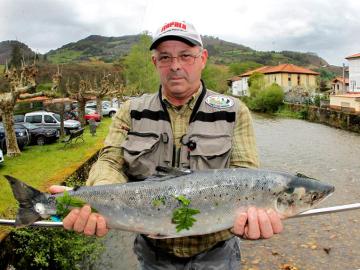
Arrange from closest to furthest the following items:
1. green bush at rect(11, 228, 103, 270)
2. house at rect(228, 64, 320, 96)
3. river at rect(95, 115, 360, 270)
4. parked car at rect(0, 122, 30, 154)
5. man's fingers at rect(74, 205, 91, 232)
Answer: man's fingers at rect(74, 205, 91, 232) < green bush at rect(11, 228, 103, 270) < river at rect(95, 115, 360, 270) < parked car at rect(0, 122, 30, 154) < house at rect(228, 64, 320, 96)

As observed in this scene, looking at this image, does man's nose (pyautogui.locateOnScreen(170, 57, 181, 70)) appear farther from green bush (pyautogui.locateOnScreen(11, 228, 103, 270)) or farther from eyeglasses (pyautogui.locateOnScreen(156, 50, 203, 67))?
green bush (pyautogui.locateOnScreen(11, 228, 103, 270))

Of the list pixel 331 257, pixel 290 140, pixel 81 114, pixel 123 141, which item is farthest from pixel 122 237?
pixel 81 114

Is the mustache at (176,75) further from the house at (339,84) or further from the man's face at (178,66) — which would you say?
the house at (339,84)

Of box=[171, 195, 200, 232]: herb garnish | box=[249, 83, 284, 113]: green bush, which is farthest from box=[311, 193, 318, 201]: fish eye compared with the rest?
box=[249, 83, 284, 113]: green bush

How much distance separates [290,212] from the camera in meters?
3.29

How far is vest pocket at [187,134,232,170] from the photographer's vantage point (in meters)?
3.43

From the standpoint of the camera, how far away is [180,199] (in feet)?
10.5

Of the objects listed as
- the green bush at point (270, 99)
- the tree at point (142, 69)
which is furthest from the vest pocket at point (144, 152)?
the tree at point (142, 69)

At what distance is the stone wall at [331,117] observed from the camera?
39259 mm

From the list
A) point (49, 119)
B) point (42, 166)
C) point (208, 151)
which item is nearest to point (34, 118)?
point (49, 119)

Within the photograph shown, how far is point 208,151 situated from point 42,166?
1358cm

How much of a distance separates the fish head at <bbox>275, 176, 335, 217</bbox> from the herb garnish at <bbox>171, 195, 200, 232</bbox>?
69 cm

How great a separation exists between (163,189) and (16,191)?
46.0 inches

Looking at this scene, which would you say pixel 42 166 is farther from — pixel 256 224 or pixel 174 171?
pixel 256 224
